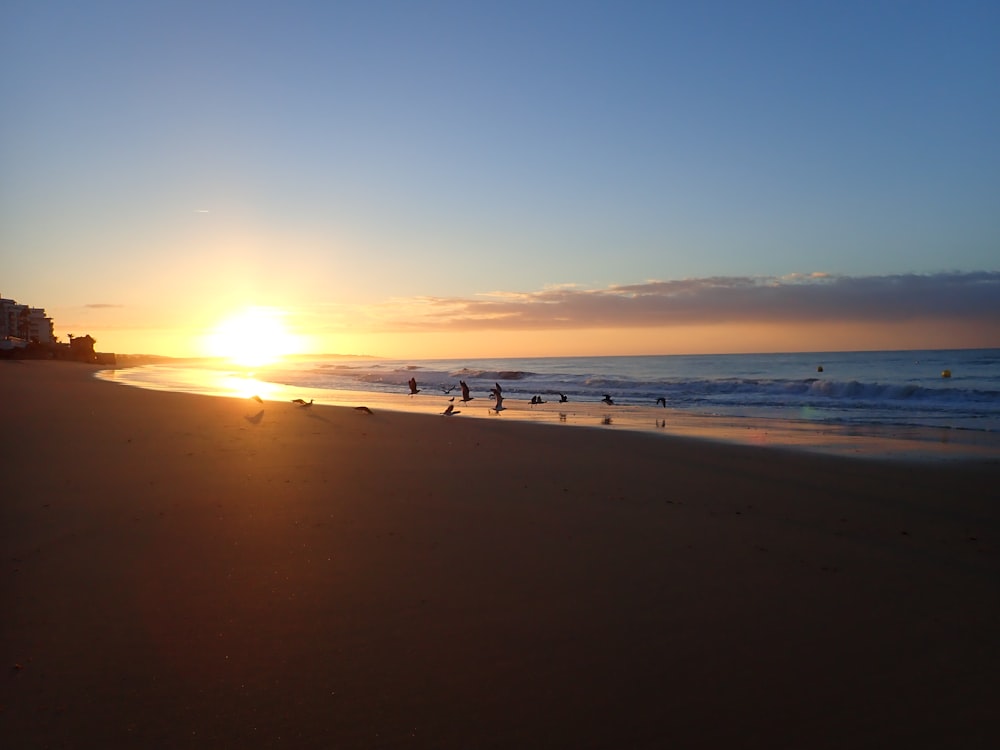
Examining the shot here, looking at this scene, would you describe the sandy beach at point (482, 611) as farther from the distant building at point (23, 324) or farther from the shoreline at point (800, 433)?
the distant building at point (23, 324)

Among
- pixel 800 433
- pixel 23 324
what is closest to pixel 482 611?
pixel 800 433

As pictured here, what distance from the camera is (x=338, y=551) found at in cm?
557

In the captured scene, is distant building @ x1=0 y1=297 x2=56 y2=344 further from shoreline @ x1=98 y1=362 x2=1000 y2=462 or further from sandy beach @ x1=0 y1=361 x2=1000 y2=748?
sandy beach @ x1=0 y1=361 x2=1000 y2=748

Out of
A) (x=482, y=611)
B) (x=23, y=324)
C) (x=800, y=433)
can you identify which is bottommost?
(x=800, y=433)

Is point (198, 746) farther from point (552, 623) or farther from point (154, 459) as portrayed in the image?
point (154, 459)

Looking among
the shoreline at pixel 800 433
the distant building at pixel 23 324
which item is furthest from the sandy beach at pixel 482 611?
the distant building at pixel 23 324

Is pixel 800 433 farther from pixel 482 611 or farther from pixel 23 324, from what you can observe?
pixel 23 324

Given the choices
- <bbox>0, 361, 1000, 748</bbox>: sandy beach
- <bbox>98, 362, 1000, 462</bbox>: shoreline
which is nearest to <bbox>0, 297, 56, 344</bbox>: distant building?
<bbox>98, 362, 1000, 462</bbox>: shoreline

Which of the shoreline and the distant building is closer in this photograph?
the shoreline

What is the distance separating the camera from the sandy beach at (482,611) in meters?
3.27

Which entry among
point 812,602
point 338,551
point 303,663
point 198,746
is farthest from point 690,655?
point 338,551

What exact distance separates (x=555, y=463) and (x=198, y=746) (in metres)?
8.20

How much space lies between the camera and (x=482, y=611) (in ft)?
14.7

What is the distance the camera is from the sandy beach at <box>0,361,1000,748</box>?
10.7 ft
